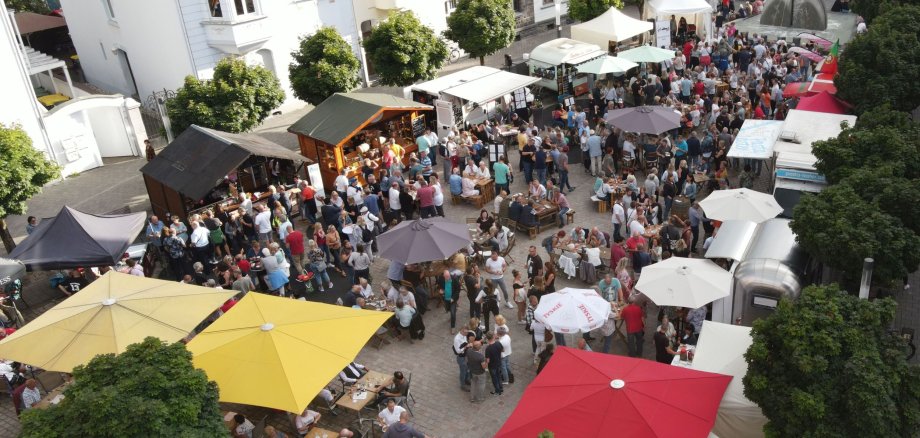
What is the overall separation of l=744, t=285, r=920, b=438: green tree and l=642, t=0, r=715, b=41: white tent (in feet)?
74.5

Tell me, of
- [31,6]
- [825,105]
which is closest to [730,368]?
[825,105]

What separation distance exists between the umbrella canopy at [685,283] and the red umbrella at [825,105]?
8.30 meters

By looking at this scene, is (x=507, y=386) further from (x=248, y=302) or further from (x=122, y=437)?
(x=122, y=437)

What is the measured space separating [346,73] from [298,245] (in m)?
8.96

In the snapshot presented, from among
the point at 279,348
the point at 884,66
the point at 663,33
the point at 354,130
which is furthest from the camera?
the point at 663,33

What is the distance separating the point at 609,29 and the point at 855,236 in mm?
18174

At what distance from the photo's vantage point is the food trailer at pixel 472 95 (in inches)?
952

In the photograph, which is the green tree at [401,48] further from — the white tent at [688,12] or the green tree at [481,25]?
the white tent at [688,12]

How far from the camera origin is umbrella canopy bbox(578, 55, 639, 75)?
83.8ft

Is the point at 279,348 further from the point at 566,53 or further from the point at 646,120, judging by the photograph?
the point at 566,53

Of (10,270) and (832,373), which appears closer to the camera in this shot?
(832,373)

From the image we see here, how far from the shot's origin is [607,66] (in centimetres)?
2569

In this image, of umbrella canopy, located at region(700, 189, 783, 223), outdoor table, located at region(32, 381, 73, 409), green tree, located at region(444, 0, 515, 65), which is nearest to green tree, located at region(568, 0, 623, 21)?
green tree, located at region(444, 0, 515, 65)

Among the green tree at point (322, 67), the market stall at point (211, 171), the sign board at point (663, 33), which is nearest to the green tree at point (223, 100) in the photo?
the market stall at point (211, 171)
